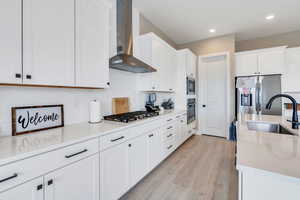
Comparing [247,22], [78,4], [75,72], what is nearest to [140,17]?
[78,4]

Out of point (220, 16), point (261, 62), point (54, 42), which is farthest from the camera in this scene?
point (261, 62)

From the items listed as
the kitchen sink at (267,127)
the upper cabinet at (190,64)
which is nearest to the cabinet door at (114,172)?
the kitchen sink at (267,127)

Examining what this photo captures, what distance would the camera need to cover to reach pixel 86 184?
1165mm

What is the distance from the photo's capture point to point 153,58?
2.49 m

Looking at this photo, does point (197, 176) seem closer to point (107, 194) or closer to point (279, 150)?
point (107, 194)

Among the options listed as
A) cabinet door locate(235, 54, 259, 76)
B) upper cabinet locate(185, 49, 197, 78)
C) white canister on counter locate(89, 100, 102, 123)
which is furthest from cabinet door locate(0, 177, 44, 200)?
cabinet door locate(235, 54, 259, 76)

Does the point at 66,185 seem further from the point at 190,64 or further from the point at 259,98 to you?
the point at 259,98

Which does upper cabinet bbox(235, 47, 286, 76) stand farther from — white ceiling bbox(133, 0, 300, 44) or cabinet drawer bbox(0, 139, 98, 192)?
cabinet drawer bbox(0, 139, 98, 192)

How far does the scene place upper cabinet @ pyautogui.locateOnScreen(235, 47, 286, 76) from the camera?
3311 mm

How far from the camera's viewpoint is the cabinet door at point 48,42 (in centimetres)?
109

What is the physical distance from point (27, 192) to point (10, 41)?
3.41 feet

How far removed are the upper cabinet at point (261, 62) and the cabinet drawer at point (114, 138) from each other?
358cm

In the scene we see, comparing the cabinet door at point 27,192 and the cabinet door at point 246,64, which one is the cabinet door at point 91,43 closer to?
the cabinet door at point 27,192

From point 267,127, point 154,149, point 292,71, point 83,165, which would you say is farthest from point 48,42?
point 292,71
